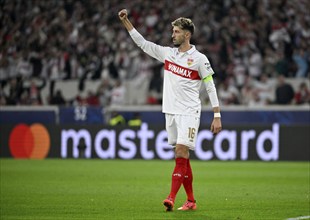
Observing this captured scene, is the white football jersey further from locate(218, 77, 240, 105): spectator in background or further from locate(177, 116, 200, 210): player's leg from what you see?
locate(218, 77, 240, 105): spectator in background

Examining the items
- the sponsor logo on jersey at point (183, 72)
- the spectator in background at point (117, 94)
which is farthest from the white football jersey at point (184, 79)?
the spectator in background at point (117, 94)

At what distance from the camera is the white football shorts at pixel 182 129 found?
10219 millimetres

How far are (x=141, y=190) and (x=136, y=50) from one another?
14.1 metres

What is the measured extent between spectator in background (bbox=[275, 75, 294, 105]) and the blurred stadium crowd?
0.03 meters

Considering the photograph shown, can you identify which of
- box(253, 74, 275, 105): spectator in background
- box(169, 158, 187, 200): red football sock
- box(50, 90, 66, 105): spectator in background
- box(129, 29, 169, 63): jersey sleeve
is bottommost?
box(169, 158, 187, 200): red football sock

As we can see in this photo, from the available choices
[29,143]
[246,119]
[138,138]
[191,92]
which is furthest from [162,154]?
[191,92]

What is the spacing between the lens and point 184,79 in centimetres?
1038

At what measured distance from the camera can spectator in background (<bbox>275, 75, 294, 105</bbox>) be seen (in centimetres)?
2377

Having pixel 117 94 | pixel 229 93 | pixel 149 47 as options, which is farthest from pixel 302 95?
pixel 149 47

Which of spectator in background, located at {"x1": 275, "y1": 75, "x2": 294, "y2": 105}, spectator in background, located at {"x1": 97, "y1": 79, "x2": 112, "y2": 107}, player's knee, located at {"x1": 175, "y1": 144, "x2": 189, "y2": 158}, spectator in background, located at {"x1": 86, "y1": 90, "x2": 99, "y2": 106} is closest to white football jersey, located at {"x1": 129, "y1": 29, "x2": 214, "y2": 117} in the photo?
player's knee, located at {"x1": 175, "y1": 144, "x2": 189, "y2": 158}

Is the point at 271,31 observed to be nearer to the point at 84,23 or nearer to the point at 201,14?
the point at 201,14

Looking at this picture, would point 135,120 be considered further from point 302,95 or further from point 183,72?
point 183,72

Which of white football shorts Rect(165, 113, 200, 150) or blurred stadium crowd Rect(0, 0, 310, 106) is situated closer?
white football shorts Rect(165, 113, 200, 150)

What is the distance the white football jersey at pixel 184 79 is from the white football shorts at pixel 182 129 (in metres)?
0.07
